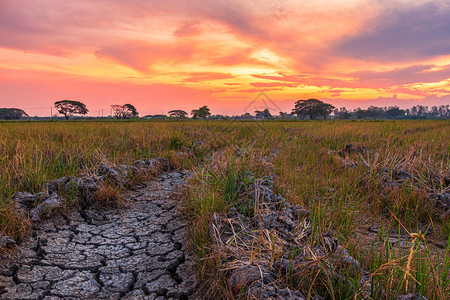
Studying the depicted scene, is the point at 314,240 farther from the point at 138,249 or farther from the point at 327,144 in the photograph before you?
the point at 327,144

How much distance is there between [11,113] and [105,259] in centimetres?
11681

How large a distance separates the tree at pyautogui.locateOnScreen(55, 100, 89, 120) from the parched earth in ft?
300

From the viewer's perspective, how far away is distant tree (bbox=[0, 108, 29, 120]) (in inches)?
3465

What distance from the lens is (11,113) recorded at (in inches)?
3580

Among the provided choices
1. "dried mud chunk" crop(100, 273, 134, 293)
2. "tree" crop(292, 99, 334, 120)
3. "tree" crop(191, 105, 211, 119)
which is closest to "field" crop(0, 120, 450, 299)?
"dried mud chunk" crop(100, 273, 134, 293)

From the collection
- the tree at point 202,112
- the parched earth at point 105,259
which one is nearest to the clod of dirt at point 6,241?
the parched earth at point 105,259

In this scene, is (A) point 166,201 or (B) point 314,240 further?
(A) point 166,201

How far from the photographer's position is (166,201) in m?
4.19

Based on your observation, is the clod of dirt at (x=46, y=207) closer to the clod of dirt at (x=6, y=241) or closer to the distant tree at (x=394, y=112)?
the clod of dirt at (x=6, y=241)

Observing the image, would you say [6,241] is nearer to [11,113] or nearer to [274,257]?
[274,257]

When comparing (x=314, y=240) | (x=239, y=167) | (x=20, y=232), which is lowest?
(x=20, y=232)

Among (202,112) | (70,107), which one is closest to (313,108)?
(202,112)

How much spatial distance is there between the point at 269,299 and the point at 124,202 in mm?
3139

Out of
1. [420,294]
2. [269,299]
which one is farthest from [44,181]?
[420,294]
